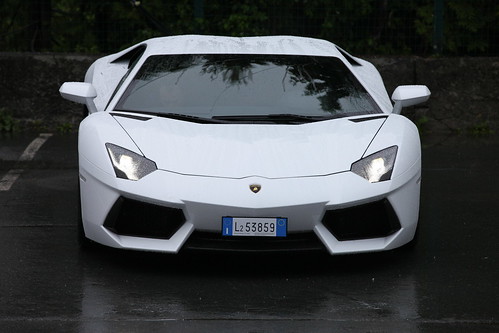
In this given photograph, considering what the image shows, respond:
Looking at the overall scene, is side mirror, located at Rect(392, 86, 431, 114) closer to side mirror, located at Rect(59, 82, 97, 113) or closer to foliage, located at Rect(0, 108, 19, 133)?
side mirror, located at Rect(59, 82, 97, 113)

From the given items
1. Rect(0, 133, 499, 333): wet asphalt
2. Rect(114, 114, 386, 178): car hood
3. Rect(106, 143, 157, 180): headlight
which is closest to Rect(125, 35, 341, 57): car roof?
Rect(114, 114, 386, 178): car hood

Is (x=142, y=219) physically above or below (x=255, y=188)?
below

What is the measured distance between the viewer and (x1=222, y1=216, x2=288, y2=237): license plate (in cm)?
602

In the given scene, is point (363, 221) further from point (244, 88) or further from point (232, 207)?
point (244, 88)

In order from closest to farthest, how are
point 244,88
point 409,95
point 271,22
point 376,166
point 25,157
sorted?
point 376,166
point 244,88
point 409,95
point 25,157
point 271,22

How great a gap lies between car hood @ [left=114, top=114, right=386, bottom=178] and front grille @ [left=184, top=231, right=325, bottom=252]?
1.09ft

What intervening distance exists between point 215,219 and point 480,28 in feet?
27.3

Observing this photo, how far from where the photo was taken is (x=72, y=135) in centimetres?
1248

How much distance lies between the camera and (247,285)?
5.99 meters

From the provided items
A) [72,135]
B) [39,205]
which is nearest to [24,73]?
[72,135]

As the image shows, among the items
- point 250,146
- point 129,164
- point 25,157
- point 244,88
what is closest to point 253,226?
point 250,146

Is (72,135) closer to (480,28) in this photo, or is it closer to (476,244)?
(480,28)

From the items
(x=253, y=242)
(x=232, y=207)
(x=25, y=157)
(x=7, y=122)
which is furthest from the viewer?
(x=7, y=122)

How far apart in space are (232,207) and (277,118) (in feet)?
3.65
